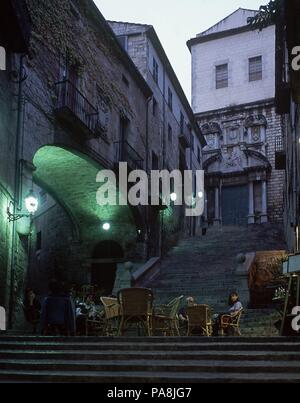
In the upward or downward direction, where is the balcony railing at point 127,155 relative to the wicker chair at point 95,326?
upward

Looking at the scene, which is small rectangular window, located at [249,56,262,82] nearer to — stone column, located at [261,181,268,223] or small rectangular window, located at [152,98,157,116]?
stone column, located at [261,181,268,223]

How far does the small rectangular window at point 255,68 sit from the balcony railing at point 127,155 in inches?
656

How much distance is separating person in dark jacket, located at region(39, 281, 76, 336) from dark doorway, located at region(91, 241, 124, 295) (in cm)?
1286

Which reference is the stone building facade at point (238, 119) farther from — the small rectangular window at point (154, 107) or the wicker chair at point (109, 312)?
the wicker chair at point (109, 312)

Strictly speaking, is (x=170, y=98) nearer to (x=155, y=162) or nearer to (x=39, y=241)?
(x=155, y=162)

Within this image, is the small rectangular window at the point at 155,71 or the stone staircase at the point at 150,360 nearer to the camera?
the stone staircase at the point at 150,360

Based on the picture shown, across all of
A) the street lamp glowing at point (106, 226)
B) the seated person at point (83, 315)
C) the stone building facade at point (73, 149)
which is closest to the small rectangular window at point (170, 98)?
the stone building facade at point (73, 149)

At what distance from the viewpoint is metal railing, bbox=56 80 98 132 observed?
694 inches

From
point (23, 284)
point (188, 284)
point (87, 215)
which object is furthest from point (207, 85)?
point (23, 284)

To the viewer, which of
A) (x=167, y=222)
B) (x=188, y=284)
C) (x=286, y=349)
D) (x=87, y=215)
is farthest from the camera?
(x=167, y=222)

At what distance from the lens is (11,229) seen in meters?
14.2

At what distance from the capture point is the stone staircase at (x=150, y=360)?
24.8ft

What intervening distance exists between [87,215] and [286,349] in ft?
52.8

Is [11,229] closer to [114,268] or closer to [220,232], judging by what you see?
[114,268]
